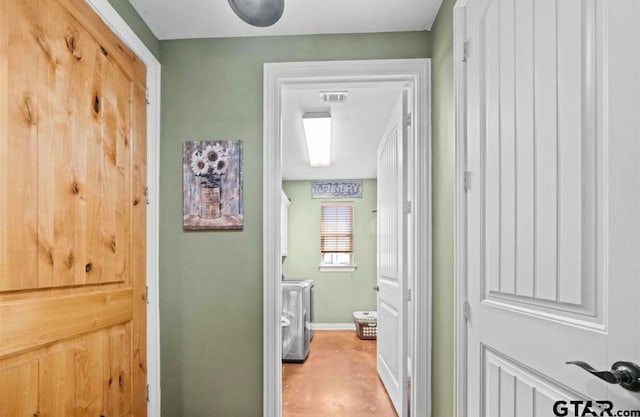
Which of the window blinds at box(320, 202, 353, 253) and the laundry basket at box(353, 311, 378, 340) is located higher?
the window blinds at box(320, 202, 353, 253)

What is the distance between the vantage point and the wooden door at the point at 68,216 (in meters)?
1.36

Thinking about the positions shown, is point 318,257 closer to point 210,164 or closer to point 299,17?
point 210,164

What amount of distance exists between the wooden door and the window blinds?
4.44 meters

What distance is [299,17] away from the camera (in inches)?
90.9

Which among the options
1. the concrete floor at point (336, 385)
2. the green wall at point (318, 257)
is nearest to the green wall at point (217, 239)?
the concrete floor at point (336, 385)

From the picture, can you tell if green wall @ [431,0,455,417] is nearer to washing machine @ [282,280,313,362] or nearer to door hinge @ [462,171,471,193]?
door hinge @ [462,171,471,193]

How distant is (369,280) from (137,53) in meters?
4.99

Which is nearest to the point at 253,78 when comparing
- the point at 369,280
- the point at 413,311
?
the point at 413,311

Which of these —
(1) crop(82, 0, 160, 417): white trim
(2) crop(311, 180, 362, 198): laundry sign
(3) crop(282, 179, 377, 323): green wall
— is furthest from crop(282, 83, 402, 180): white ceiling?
(1) crop(82, 0, 160, 417): white trim

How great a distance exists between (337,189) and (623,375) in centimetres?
579

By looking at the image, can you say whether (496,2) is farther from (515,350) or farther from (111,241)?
(111,241)

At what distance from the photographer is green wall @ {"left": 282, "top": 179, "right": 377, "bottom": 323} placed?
6516mm

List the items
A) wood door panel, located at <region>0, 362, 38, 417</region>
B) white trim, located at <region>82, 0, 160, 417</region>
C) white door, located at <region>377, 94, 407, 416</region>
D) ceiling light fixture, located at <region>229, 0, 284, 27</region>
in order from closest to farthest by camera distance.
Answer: wood door panel, located at <region>0, 362, 38, 417</region>
ceiling light fixture, located at <region>229, 0, 284, 27</region>
white trim, located at <region>82, 0, 160, 417</region>
white door, located at <region>377, 94, 407, 416</region>

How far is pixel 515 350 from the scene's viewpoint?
1.33m
